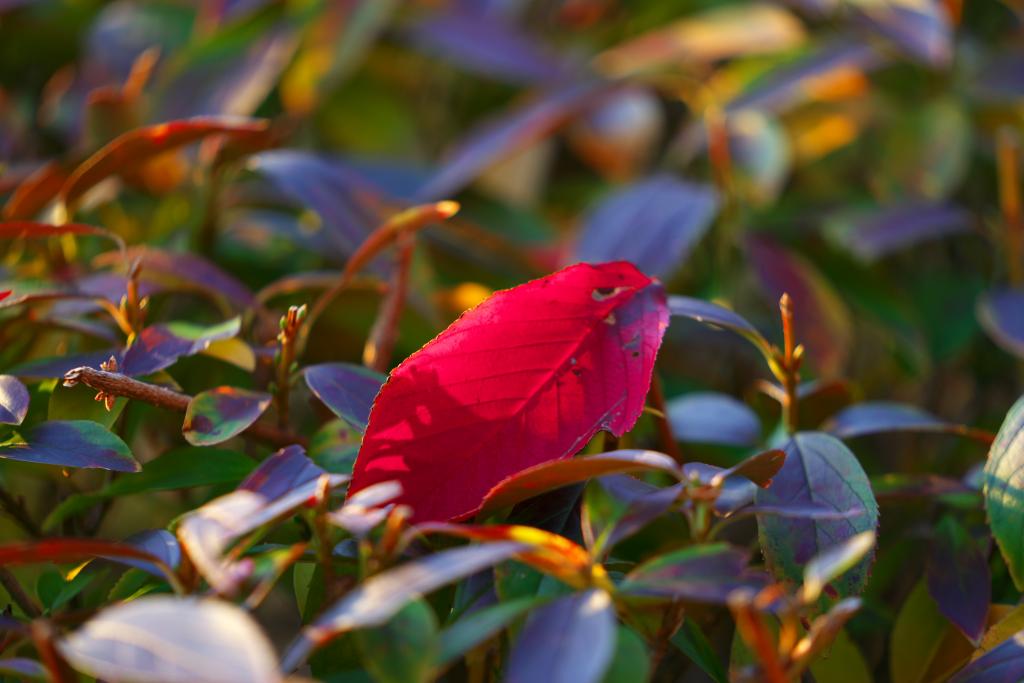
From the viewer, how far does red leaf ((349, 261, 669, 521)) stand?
0.44 meters

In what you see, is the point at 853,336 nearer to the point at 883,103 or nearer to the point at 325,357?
the point at 883,103

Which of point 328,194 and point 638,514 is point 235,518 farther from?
point 328,194

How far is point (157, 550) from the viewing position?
0.41 m

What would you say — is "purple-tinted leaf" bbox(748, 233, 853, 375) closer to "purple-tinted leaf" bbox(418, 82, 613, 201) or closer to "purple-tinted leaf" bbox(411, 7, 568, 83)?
"purple-tinted leaf" bbox(418, 82, 613, 201)

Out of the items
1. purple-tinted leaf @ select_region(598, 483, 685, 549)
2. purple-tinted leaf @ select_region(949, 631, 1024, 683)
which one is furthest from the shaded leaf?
purple-tinted leaf @ select_region(949, 631, 1024, 683)

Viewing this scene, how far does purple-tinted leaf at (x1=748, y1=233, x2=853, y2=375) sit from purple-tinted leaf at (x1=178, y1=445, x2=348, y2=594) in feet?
1.58

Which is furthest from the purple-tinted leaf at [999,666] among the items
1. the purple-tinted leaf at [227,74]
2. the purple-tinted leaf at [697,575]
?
the purple-tinted leaf at [227,74]

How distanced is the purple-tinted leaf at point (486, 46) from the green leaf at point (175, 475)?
648mm

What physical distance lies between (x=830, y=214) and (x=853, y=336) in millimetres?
192

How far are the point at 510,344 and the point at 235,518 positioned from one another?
0.50 ft

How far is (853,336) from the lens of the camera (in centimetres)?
108

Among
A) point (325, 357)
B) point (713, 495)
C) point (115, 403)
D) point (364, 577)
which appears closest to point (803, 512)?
point (713, 495)

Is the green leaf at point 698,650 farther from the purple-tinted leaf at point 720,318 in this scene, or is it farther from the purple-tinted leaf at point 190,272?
the purple-tinted leaf at point 190,272

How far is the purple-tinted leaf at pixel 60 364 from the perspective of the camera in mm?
494
